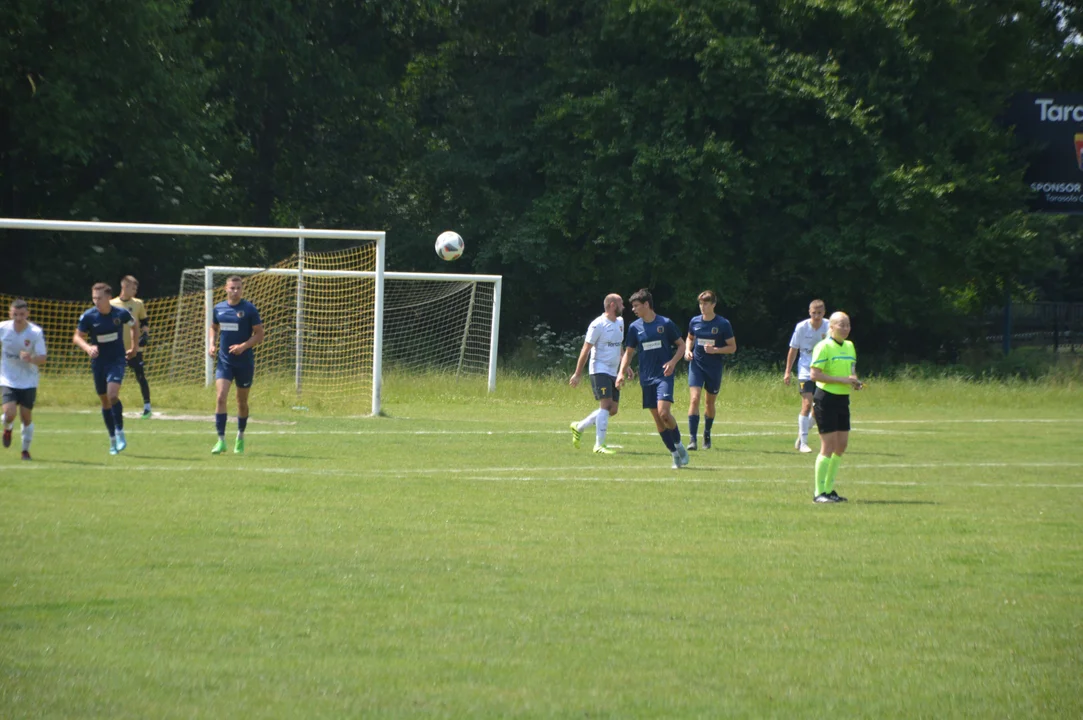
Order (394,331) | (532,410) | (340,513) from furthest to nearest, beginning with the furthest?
(394,331) → (532,410) → (340,513)

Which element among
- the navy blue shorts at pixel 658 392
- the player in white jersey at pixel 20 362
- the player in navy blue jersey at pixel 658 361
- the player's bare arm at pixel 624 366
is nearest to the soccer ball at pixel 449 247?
the player's bare arm at pixel 624 366

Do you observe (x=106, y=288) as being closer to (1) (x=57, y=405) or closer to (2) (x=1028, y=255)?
(1) (x=57, y=405)

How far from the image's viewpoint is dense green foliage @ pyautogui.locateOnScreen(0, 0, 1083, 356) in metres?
31.5

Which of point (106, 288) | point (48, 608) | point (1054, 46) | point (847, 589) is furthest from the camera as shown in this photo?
point (1054, 46)

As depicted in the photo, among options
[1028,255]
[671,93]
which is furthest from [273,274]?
[1028,255]

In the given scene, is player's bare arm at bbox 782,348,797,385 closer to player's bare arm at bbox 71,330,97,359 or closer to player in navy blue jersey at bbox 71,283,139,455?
player in navy blue jersey at bbox 71,283,139,455

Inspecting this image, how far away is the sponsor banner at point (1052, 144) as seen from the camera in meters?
32.9

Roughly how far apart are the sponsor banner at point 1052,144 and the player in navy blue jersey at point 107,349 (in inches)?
999

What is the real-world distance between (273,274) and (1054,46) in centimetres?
2661

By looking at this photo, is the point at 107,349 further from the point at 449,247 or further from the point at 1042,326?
the point at 1042,326

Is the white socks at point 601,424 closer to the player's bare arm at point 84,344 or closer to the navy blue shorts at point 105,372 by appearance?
the navy blue shorts at point 105,372

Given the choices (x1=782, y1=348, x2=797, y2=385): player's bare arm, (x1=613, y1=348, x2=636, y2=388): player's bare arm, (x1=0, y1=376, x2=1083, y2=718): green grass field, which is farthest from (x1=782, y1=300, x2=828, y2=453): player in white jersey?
(x1=613, y1=348, x2=636, y2=388): player's bare arm

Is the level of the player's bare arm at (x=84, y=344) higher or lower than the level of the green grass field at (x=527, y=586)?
higher

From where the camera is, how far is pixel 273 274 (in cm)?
2520
